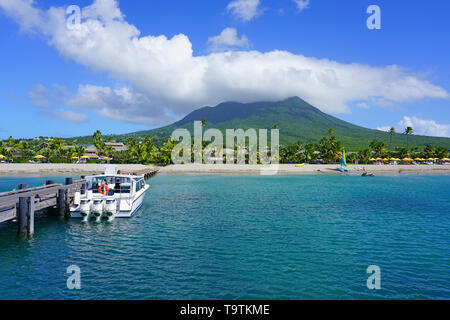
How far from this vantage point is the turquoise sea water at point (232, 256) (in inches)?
519

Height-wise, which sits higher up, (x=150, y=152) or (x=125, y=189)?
(x=150, y=152)

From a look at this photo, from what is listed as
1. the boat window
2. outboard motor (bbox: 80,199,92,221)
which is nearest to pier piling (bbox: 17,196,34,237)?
outboard motor (bbox: 80,199,92,221)

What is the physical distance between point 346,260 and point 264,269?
523 cm

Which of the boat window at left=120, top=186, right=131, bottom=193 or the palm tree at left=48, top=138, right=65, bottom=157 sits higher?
the palm tree at left=48, top=138, right=65, bottom=157

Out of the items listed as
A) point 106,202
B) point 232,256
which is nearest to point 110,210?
point 106,202

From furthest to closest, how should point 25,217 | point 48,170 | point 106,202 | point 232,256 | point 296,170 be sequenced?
point 296,170
point 48,170
point 106,202
point 25,217
point 232,256

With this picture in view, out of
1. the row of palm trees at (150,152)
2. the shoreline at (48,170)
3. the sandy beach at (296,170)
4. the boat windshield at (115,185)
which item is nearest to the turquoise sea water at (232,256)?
the boat windshield at (115,185)

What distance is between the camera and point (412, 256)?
17922 millimetres

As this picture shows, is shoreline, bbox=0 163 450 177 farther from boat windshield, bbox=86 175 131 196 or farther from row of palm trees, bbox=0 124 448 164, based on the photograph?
boat windshield, bbox=86 175 131 196

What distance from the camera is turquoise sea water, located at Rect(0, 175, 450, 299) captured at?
43.2 feet

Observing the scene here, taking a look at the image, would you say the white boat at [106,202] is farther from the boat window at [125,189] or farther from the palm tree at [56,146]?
the palm tree at [56,146]

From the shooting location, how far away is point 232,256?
17344mm

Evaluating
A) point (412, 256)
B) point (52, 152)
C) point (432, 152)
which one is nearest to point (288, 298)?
point (412, 256)

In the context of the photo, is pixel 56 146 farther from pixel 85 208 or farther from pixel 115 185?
pixel 85 208
